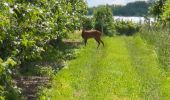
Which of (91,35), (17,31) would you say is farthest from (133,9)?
(17,31)

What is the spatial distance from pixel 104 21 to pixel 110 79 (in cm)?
3806

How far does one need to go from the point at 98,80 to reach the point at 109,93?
240 cm

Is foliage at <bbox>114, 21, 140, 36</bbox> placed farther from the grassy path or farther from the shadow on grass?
the grassy path

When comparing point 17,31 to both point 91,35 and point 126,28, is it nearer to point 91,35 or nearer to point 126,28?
point 91,35

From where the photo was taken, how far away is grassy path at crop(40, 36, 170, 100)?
52.5ft

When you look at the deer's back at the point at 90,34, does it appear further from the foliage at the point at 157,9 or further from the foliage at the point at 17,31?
the foliage at the point at 17,31

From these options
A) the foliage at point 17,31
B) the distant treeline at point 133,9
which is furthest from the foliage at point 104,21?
the foliage at point 17,31

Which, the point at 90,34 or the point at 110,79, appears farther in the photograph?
the point at 90,34

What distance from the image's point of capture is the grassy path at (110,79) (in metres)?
16.0

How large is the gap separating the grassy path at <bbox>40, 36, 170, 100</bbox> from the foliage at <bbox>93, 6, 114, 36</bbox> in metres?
28.2

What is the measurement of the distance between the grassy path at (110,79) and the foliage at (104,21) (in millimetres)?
28214

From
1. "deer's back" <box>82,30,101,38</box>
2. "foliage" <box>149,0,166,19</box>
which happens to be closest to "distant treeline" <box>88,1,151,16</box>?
"foliage" <box>149,0,166,19</box>

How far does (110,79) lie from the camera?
63.2 ft

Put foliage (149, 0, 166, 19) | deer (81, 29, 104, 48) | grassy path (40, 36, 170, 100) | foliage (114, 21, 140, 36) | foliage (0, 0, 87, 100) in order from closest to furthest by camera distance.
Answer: foliage (0, 0, 87, 100), grassy path (40, 36, 170, 100), deer (81, 29, 104, 48), foliage (149, 0, 166, 19), foliage (114, 21, 140, 36)
